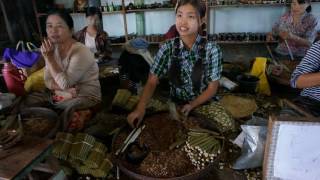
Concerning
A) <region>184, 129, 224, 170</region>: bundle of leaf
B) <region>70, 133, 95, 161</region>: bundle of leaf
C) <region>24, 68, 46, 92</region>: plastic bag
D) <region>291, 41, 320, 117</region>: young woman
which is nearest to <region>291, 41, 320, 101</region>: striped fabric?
<region>291, 41, 320, 117</region>: young woman

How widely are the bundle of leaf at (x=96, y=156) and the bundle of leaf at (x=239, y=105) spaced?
1029mm

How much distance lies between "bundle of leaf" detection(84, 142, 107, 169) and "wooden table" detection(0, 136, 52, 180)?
1.04 feet

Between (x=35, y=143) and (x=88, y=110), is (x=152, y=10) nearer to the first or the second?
(x=88, y=110)

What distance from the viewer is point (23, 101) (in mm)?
1900

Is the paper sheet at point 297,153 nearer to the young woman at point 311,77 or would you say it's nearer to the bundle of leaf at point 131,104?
the young woman at point 311,77

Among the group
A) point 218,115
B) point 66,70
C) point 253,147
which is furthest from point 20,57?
point 253,147

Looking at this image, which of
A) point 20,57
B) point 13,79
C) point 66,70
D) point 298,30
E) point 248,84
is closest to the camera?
point 66,70

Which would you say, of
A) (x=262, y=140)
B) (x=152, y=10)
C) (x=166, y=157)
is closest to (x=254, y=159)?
(x=262, y=140)

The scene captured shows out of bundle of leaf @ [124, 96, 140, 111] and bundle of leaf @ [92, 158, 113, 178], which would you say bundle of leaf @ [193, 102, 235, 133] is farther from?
bundle of leaf @ [92, 158, 113, 178]

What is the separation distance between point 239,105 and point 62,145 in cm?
135

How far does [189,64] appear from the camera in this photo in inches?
65.6

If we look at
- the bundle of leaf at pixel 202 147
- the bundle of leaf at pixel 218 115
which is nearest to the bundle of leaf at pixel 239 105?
the bundle of leaf at pixel 218 115

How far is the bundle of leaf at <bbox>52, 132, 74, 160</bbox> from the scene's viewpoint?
1315 millimetres

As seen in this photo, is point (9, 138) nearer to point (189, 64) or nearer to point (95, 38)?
point (189, 64)
